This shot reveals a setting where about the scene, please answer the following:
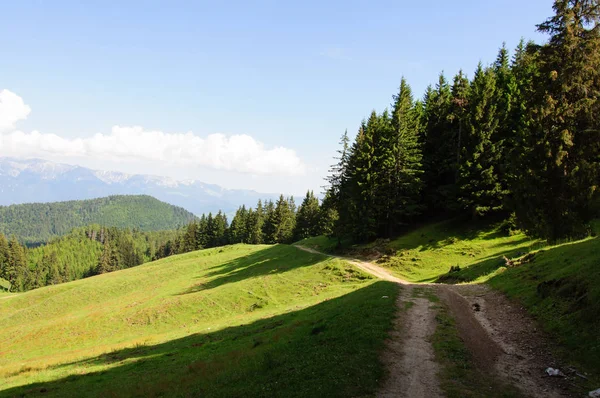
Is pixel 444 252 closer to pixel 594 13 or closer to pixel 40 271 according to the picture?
pixel 594 13

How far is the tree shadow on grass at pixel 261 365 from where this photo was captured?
428 inches

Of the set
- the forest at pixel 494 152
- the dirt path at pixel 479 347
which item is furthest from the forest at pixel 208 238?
the dirt path at pixel 479 347

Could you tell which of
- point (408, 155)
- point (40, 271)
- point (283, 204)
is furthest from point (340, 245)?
point (40, 271)

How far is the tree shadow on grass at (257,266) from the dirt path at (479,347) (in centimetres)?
2861

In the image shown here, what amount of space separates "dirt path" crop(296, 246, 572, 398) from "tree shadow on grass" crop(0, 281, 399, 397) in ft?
2.41

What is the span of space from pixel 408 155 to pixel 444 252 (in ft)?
52.8

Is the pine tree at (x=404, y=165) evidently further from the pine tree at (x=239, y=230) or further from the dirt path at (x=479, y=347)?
the pine tree at (x=239, y=230)

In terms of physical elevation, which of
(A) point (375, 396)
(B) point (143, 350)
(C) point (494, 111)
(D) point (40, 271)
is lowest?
(D) point (40, 271)

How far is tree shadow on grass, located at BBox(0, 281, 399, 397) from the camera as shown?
1088 cm

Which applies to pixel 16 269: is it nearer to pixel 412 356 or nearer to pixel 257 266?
pixel 257 266

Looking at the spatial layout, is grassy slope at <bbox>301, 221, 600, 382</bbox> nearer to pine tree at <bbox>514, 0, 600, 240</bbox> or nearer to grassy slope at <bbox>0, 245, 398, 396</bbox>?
pine tree at <bbox>514, 0, 600, 240</bbox>

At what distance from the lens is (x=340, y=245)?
55.4 metres

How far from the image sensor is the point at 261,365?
42.3 feet

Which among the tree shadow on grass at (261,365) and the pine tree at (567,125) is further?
the pine tree at (567,125)
